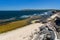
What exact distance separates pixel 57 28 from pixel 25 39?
33.4ft

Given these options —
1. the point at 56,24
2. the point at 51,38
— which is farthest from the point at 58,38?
the point at 56,24

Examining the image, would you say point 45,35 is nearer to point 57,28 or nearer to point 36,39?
point 36,39

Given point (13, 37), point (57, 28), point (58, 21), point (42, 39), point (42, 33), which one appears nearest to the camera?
point (42, 39)

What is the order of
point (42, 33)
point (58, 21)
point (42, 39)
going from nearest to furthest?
point (42, 39), point (42, 33), point (58, 21)

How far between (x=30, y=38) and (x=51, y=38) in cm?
269

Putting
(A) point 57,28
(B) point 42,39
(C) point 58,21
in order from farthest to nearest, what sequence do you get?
(C) point 58,21, (A) point 57,28, (B) point 42,39

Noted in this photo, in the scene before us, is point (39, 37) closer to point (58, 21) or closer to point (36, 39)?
point (36, 39)

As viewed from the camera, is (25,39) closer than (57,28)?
Yes

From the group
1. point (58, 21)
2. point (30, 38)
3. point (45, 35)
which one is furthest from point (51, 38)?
point (58, 21)

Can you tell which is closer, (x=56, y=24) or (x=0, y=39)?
(x=0, y=39)

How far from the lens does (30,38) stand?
2388cm

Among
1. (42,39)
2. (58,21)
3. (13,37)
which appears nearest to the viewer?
(42,39)

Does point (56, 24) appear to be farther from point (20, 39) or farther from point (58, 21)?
point (20, 39)

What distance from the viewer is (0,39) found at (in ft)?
80.8
